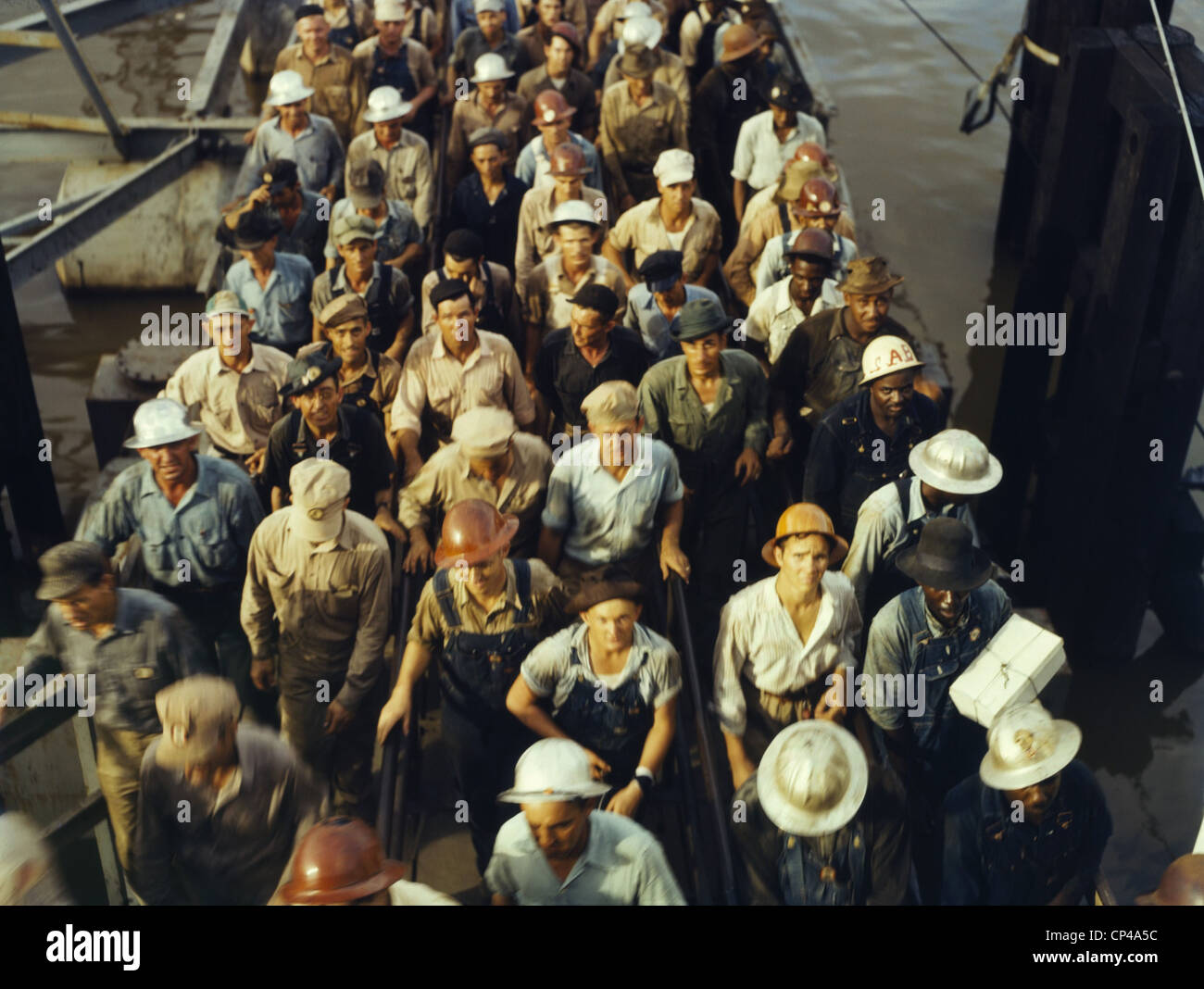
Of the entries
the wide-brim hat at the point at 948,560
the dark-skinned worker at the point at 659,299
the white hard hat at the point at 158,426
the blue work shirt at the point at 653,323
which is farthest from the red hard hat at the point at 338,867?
the blue work shirt at the point at 653,323

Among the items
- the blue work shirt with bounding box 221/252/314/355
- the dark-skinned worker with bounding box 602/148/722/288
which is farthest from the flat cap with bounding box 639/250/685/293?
the blue work shirt with bounding box 221/252/314/355

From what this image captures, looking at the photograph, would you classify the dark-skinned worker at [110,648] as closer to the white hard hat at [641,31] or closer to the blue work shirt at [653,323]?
the blue work shirt at [653,323]

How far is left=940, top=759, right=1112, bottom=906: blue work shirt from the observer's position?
496cm

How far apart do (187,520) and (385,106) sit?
427 cm

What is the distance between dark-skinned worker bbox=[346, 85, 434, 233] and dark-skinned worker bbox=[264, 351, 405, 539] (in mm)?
3280

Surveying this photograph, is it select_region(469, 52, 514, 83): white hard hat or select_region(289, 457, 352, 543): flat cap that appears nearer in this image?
select_region(289, 457, 352, 543): flat cap

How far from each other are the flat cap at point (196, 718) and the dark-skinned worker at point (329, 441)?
1.37 metres

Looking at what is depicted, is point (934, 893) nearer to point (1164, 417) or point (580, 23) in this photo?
point (1164, 417)

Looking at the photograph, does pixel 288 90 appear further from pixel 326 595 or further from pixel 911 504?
pixel 911 504

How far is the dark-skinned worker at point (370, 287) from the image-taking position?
7434 millimetres

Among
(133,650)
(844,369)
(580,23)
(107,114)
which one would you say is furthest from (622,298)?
(107,114)

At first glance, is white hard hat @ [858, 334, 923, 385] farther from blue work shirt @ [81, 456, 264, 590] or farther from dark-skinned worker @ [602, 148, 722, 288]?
blue work shirt @ [81, 456, 264, 590]

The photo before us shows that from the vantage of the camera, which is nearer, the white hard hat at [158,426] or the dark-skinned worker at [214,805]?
the dark-skinned worker at [214,805]

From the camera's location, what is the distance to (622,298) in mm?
7625
